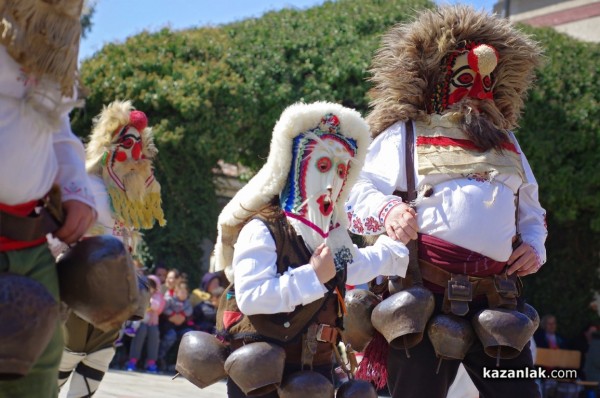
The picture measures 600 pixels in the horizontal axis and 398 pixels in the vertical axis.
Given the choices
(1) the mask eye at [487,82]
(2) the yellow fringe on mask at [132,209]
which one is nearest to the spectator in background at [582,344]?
(2) the yellow fringe on mask at [132,209]

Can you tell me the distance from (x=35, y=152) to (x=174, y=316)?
32.9ft

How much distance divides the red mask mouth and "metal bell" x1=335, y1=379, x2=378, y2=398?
0.68 meters

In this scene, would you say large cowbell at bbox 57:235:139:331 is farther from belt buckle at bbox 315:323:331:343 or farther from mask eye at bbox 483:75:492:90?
mask eye at bbox 483:75:492:90

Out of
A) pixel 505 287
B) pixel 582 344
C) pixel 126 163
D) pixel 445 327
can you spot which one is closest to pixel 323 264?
pixel 445 327

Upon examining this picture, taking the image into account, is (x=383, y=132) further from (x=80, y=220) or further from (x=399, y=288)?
(x=80, y=220)

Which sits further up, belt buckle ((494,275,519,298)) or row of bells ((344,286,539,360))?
belt buckle ((494,275,519,298))

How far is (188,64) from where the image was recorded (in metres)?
14.1

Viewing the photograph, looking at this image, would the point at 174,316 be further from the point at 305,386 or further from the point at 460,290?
the point at 305,386

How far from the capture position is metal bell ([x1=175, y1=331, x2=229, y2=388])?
386 centimetres

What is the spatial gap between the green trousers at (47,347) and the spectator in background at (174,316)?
9.84m

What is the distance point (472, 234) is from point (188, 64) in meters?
10.2

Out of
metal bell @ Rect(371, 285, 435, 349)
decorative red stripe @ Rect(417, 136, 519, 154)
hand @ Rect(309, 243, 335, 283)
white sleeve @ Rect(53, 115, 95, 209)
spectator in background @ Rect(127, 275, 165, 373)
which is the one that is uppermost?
white sleeve @ Rect(53, 115, 95, 209)

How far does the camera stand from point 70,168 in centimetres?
288

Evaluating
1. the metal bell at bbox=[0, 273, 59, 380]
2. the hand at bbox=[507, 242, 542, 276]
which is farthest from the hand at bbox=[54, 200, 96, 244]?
the hand at bbox=[507, 242, 542, 276]
